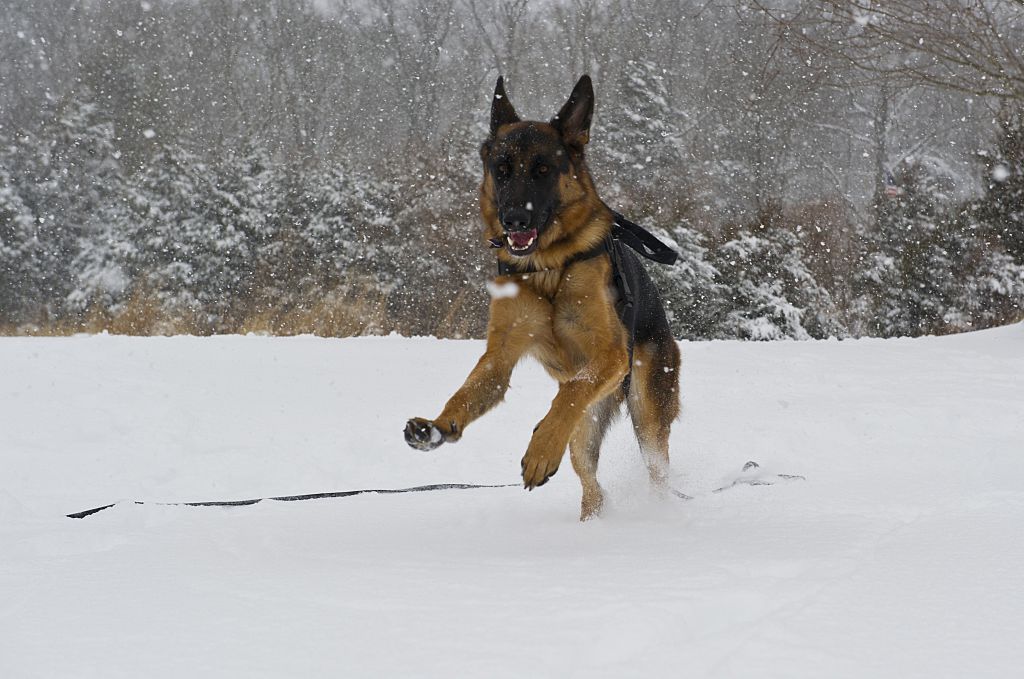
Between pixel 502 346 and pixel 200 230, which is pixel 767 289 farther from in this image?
pixel 200 230

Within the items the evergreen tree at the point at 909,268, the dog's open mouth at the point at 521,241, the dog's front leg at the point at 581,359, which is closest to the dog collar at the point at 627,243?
the dog's open mouth at the point at 521,241

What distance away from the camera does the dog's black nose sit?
3500mm

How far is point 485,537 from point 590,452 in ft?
3.07

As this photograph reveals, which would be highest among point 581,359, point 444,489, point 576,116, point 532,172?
point 576,116

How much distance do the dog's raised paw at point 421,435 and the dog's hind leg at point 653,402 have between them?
154cm

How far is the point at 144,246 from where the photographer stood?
60.8 feet

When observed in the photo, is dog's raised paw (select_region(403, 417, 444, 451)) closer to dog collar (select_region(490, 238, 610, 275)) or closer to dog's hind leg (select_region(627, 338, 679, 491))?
dog collar (select_region(490, 238, 610, 275))

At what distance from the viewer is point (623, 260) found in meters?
4.07

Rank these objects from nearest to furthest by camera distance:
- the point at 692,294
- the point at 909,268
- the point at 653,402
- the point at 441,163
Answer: the point at 653,402 < the point at 692,294 < the point at 909,268 < the point at 441,163

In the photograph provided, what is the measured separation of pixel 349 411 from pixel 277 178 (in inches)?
496

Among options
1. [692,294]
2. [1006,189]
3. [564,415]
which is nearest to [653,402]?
[564,415]

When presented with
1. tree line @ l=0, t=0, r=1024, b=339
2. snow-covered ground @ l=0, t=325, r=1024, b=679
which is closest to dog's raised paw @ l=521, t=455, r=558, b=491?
snow-covered ground @ l=0, t=325, r=1024, b=679

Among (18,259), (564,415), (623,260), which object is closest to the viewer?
(564,415)

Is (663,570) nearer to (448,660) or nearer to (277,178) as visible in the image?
(448,660)
